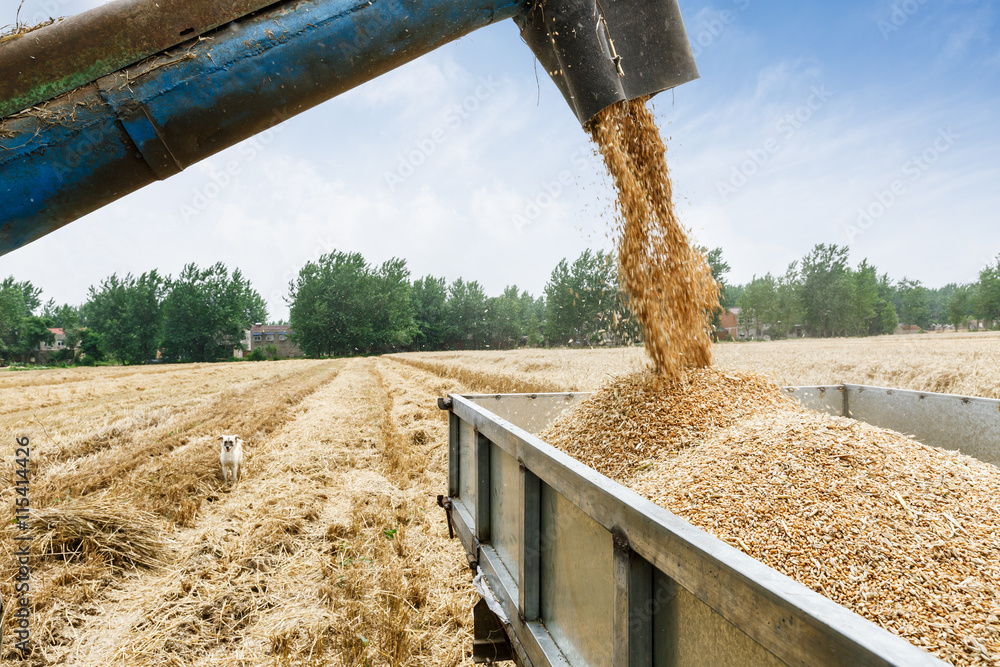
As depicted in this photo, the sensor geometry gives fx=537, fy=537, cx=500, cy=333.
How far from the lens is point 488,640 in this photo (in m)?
2.06

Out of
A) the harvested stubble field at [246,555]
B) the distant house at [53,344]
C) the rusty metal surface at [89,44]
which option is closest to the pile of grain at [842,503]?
the harvested stubble field at [246,555]

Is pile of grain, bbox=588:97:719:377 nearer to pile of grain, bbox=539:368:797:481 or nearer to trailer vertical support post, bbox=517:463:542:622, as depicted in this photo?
pile of grain, bbox=539:368:797:481

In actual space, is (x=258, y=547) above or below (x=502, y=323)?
below

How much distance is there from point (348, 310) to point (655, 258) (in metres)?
54.4

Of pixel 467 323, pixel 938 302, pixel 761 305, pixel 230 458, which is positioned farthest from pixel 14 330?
pixel 938 302

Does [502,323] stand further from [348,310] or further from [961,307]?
[961,307]

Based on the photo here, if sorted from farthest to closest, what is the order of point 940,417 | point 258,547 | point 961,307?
point 961,307, point 258,547, point 940,417

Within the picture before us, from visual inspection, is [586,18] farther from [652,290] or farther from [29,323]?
[29,323]

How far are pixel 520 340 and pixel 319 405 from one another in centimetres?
5330

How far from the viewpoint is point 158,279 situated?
5484 cm

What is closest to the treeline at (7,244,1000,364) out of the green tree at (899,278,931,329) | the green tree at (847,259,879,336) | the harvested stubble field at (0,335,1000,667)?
the green tree at (847,259,879,336)

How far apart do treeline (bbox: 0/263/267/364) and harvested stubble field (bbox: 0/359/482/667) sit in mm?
50654

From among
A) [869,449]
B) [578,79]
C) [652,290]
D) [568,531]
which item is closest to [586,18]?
[578,79]

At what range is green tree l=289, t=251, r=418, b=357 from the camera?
54.4 m
